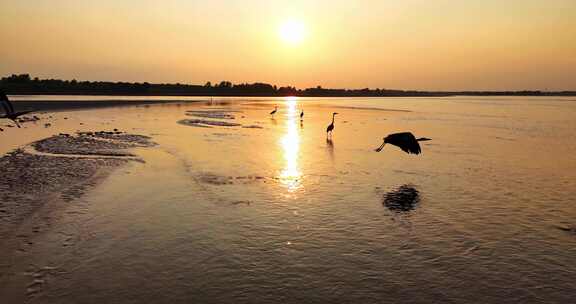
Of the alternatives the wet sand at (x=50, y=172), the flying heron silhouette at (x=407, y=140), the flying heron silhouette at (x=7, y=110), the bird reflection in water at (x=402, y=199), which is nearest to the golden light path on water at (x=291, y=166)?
the bird reflection in water at (x=402, y=199)

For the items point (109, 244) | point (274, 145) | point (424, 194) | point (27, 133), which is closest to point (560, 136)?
point (274, 145)

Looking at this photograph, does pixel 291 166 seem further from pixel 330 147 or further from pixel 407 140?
pixel 330 147

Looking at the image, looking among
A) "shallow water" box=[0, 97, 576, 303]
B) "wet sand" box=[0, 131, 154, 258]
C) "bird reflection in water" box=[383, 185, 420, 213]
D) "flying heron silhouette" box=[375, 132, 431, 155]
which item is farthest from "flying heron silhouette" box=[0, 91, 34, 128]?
"flying heron silhouette" box=[375, 132, 431, 155]

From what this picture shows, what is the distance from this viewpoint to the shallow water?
6672mm

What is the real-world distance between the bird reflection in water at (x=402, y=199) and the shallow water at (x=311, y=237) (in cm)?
→ 6

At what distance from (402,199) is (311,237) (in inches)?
173

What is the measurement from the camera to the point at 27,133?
28203mm

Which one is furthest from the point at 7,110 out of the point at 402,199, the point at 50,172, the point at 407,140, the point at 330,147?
the point at 330,147

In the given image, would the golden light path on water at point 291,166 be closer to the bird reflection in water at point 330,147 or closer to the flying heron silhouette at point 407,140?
the bird reflection in water at point 330,147

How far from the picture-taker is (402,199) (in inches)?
485

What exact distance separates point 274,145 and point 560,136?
65.8 feet

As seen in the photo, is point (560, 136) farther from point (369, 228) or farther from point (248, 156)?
point (369, 228)

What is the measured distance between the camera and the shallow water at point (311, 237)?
6.67 meters

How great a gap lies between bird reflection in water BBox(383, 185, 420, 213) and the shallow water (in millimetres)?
58
